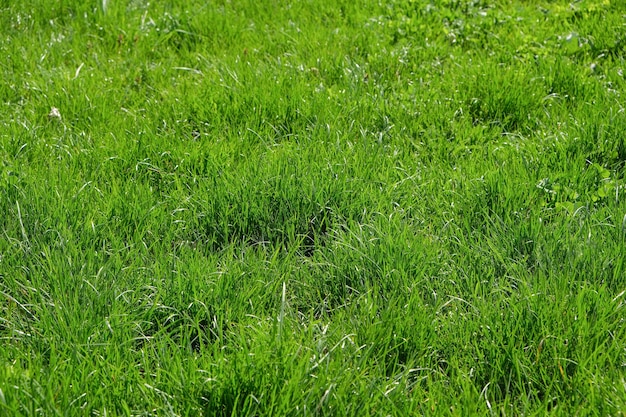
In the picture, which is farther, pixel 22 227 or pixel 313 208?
pixel 313 208

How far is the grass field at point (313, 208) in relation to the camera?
2.47 m

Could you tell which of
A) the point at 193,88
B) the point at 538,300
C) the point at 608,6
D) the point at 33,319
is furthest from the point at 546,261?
the point at 608,6

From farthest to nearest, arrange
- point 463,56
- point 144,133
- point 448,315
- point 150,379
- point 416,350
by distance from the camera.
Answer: point 463,56
point 144,133
point 448,315
point 416,350
point 150,379

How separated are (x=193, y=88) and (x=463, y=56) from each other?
63.6 inches

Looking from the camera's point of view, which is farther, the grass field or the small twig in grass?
the small twig in grass

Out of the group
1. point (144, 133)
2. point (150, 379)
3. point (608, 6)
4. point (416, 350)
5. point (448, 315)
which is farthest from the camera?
point (608, 6)

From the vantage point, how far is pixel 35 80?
14.8ft

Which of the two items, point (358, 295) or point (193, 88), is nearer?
point (358, 295)

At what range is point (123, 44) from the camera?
4.98 meters

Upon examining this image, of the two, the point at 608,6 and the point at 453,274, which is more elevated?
the point at 608,6

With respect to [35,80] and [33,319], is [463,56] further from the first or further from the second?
[33,319]

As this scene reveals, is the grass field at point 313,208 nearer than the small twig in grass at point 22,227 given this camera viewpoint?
Yes

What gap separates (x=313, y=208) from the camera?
3393mm

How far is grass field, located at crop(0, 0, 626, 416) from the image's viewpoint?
8.12ft
